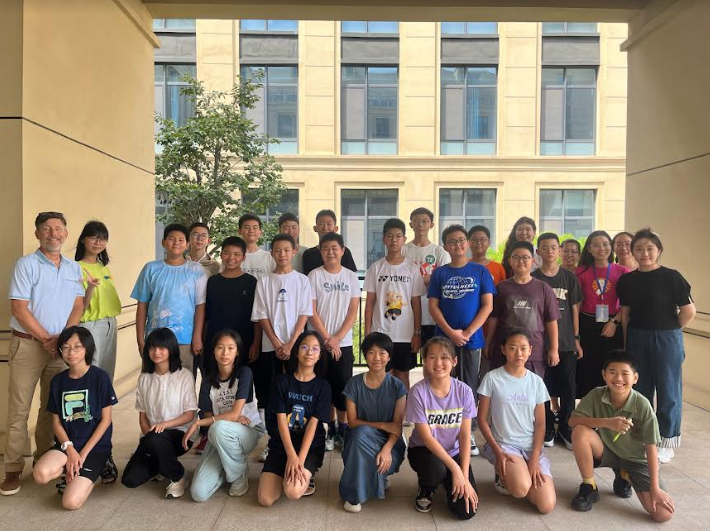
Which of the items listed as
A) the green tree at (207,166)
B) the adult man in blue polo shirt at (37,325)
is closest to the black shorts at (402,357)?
the adult man in blue polo shirt at (37,325)

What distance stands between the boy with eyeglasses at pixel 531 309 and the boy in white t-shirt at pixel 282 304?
4.87 feet

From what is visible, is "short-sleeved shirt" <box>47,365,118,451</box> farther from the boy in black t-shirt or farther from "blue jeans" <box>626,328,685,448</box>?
"blue jeans" <box>626,328,685,448</box>

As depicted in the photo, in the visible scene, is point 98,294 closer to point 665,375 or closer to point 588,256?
point 588,256

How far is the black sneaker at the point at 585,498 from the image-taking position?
3.21m

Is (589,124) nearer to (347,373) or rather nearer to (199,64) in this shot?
(199,64)

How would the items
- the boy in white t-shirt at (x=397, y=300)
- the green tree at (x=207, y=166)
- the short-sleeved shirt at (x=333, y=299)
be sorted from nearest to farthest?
the short-sleeved shirt at (x=333, y=299), the boy in white t-shirt at (x=397, y=300), the green tree at (x=207, y=166)

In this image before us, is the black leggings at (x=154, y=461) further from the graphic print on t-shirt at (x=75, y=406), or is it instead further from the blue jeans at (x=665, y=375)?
the blue jeans at (x=665, y=375)

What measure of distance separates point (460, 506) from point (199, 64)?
13.4m

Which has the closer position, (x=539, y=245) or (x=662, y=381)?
(x=662, y=381)

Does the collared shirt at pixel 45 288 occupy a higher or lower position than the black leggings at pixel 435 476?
higher

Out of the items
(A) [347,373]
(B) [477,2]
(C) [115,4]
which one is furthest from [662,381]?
(C) [115,4]

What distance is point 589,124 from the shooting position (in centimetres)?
1459

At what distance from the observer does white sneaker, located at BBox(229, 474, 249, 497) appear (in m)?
3.40

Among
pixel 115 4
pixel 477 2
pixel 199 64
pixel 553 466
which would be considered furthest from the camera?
pixel 199 64
